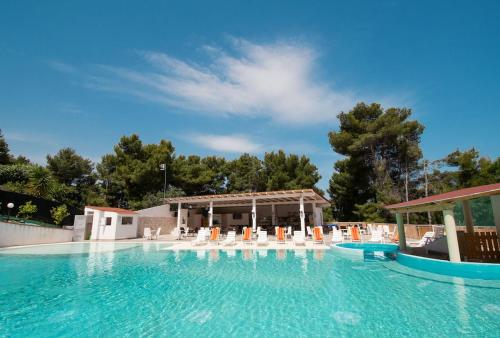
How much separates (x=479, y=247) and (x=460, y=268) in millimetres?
1819

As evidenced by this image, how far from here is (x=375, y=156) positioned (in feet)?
90.1

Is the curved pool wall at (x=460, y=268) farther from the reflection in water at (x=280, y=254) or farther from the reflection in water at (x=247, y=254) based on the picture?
the reflection in water at (x=247, y=254)

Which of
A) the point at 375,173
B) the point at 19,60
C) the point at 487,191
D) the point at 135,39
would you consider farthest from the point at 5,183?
the point at 375,173

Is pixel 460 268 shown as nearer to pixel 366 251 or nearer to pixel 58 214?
pixel 366 251

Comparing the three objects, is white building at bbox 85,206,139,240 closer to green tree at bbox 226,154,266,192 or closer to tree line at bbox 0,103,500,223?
tree line at bbox 0,103,500,223

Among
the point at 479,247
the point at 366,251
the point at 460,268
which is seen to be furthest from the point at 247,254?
the point at 479,247

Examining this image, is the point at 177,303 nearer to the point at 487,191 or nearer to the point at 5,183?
the point at 487,191

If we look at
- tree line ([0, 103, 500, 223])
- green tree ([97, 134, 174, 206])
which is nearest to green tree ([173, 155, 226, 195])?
tree line ([0, 103, 500, 223])

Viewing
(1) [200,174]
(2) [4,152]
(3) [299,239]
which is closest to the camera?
(3) [299,239]

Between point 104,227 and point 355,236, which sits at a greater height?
point 104,227

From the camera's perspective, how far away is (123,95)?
704 inches

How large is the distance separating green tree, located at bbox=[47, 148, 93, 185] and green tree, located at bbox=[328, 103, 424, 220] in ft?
102

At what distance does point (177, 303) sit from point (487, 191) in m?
7.72

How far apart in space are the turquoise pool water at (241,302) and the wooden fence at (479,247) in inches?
94.7
